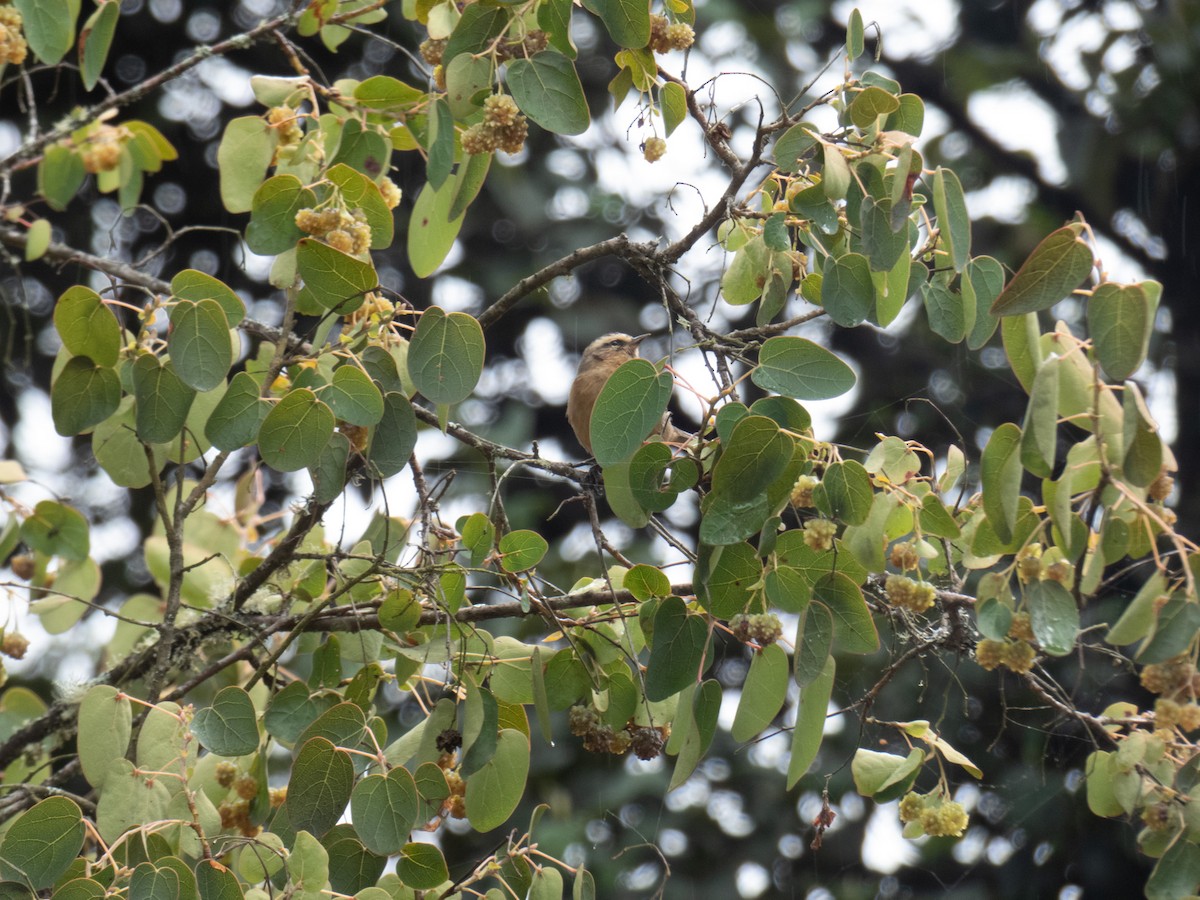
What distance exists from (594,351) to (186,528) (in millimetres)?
1466

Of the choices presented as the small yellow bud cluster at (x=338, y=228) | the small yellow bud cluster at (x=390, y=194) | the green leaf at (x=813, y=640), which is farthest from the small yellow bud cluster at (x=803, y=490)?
the small yellow bud cluster at (x=390, y=194)

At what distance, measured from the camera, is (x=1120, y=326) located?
1364 millimetres

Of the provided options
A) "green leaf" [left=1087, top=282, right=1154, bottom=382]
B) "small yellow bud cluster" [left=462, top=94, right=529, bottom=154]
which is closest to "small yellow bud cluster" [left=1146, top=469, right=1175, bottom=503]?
"green leaf" [left=1087, top=282, right=1154, bottom=382]

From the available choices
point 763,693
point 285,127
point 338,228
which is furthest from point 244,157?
point 763,693

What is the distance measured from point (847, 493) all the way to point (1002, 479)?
0.20 meters

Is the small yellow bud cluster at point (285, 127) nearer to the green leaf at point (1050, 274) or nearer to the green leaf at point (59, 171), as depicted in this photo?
the green leaf at point (59, 171)

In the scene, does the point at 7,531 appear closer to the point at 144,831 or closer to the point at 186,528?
the point at 186,528

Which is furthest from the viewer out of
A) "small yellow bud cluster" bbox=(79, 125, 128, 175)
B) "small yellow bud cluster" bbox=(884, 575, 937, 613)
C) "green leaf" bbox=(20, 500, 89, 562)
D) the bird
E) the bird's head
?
the bird's head

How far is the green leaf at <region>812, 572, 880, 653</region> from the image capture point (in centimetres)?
163

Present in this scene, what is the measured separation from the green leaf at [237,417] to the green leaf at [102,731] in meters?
0.38

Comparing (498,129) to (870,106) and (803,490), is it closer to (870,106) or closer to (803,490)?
(870,106)

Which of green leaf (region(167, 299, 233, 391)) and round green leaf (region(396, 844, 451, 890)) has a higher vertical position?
green leaf (region(167, 299, 233, 391))

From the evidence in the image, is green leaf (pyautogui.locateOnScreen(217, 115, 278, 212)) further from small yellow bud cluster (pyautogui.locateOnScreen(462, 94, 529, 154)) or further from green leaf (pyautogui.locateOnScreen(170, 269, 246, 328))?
small yellow bud cluster (pyautogui.locateOnScreen(462, 94, 529, 154))

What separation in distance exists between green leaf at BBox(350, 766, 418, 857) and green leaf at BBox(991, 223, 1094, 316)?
952 mm
